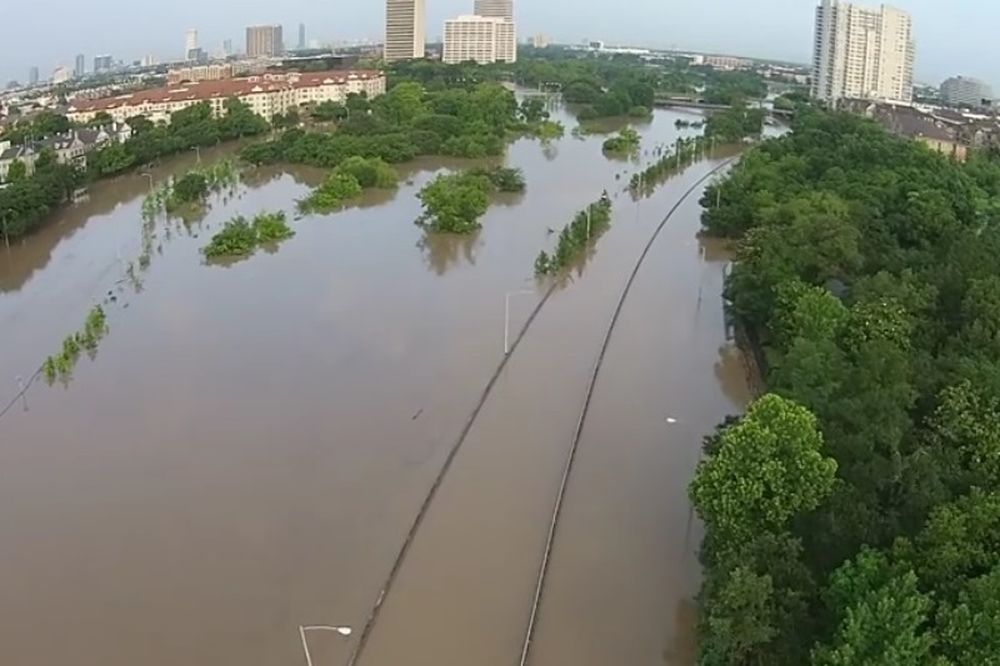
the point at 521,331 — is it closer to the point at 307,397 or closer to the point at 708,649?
the point at 307,397

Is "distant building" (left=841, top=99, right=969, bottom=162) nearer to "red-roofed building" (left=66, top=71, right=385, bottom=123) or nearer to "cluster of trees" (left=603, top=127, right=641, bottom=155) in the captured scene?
"cluster of trees" (left=603, top=127, right=641, bottom=155)

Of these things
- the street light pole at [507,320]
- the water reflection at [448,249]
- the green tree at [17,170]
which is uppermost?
the green tree at [17,170]

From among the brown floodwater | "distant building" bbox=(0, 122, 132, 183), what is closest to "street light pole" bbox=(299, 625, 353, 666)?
the brown floodwater

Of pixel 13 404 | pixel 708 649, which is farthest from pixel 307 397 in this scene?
Result: pixel 708 649

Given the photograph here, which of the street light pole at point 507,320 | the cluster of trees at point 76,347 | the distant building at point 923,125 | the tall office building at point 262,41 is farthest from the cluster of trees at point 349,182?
the tall office building at point 262,41

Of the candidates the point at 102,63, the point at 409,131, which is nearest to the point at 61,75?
the point at 102,63

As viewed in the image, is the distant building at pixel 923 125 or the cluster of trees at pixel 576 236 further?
the distant building at pixel 923 125

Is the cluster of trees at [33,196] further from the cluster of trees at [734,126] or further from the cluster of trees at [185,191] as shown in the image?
the cluster of trees at [734,126]
